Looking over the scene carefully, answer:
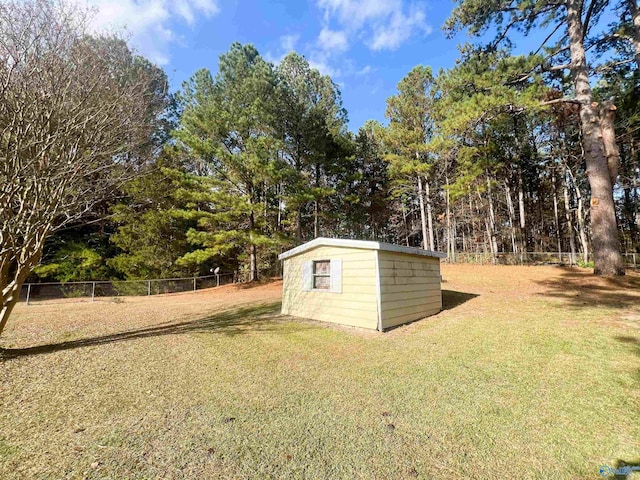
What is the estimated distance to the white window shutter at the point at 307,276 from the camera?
309 inches

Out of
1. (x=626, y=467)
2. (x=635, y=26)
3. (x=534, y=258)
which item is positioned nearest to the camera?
(x=626, y=467)

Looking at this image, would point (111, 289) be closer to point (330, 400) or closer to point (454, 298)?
point (330, 400)

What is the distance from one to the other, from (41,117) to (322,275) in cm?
614

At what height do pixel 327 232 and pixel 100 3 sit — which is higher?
pixel 100 3

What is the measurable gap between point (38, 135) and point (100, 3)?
302 cm

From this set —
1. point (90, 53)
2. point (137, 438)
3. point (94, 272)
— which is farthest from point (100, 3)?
point (94, 272)

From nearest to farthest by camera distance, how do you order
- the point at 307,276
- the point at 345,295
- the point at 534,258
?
the point at 345,295
the point at 307,276
the point at 534,258

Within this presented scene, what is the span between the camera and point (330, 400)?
3.26 m

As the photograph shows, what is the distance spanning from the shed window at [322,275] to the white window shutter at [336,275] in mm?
205

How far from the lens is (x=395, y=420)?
2.84 metres

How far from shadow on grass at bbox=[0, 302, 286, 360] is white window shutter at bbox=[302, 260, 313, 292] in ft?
3.93

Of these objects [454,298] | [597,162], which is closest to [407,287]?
[454,298]

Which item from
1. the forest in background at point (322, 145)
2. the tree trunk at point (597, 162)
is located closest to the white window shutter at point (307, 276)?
the forest in background at point (322, 145)

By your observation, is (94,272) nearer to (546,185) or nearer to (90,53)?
(90,53)
